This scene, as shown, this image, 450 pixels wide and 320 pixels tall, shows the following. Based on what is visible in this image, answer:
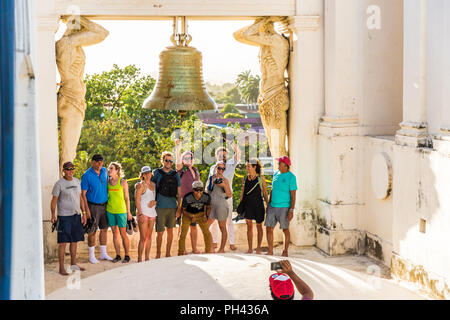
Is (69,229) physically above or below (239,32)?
below

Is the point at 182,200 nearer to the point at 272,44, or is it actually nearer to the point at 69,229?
the point at 69,229

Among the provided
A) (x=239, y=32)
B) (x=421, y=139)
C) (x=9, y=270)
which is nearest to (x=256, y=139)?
(x=239, y=32)

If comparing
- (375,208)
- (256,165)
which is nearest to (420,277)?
(375,208)

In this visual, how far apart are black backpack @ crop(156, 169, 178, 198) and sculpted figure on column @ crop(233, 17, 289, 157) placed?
182 cm

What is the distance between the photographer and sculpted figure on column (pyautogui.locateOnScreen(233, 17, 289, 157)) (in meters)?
9.62

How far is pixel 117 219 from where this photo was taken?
8.78 m

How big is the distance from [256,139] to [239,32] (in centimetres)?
1827

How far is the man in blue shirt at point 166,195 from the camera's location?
28.5 feet

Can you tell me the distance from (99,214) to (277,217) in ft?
7.30

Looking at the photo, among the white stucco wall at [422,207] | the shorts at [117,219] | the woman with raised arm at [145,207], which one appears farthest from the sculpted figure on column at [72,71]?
the white stucco wall at [422,207]

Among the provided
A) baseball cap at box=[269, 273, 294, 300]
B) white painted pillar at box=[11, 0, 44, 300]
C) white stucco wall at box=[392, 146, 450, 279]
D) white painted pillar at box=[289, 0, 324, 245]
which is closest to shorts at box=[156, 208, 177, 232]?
white painted pillar at box=[289, 0, 324, 245]

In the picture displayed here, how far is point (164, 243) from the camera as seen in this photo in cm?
948

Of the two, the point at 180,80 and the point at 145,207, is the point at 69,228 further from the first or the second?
the point at 180,80

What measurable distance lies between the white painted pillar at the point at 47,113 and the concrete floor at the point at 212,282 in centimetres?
287
